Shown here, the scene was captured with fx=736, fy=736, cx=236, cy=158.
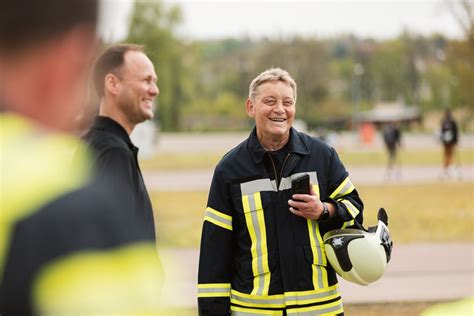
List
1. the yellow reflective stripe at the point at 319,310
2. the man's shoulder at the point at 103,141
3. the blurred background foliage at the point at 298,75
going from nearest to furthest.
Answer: the man's shoulder at the point at 103,141 < the yellow reflective stripe at the point at 319,310 < the blurred background foliage at the point at 298,75

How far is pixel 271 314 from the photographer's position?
3268 millimetres

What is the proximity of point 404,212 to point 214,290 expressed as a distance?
1045cm

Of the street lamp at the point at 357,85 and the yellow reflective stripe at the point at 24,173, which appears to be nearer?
the yellow reflective stripe at the point at 24,173

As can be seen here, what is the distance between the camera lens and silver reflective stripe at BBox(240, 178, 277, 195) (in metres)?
3.35

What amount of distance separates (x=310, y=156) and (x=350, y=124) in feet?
296

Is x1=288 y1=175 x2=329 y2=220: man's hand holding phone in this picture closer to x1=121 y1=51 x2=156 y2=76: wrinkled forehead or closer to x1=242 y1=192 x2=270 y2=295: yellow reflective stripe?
x1=242 y1=192 x2=270 y2=295: yellow reflective stripe

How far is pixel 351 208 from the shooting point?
3402 mm

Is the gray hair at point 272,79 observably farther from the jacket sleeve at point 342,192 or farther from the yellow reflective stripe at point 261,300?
the yellow reflective stripe at point 261,300

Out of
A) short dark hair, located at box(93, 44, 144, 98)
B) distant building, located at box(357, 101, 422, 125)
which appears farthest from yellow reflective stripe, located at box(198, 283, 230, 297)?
distant building, located at box(357, 101, 422, 125)

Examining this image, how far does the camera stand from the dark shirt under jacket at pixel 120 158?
2.94 m

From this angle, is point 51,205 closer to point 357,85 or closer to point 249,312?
point 249,312

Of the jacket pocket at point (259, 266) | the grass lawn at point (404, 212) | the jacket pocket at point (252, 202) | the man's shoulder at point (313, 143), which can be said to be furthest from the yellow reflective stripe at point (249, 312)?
the grass lawn at point (404, 212)

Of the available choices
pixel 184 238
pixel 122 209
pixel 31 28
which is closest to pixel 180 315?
pixel 122 209

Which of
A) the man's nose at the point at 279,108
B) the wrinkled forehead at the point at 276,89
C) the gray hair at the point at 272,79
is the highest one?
the gray hair at the point at 272,79
